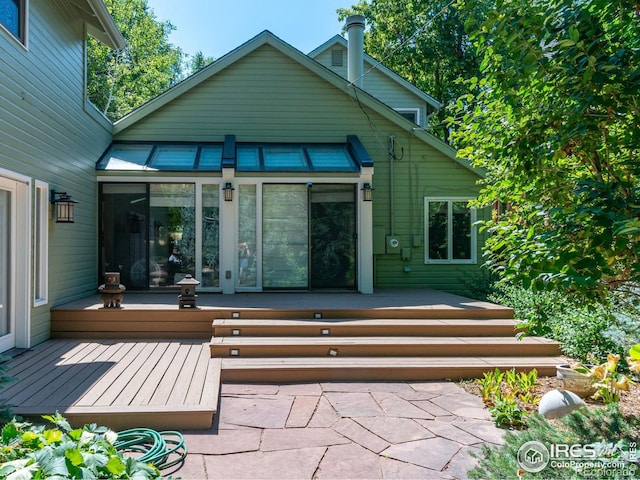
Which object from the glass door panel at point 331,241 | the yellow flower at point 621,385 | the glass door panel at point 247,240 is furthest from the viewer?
the glass door panel at point 331,241

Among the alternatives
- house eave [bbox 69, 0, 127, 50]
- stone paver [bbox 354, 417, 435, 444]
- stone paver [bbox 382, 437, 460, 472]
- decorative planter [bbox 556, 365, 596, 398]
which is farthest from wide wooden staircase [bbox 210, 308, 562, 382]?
house eave [bbox 69, 0, 127, 50]

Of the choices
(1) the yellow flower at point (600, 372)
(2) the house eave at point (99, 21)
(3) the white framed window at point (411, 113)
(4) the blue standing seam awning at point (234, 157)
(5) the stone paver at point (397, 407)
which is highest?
(3) the white framed window at point (411, 113)

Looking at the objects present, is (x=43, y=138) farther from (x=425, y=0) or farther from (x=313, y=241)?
(x=425, y=0)

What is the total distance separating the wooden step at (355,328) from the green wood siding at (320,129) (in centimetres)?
338

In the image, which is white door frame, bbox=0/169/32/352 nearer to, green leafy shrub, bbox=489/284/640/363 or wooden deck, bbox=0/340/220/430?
wooden deck, bbox=0/340/220/430

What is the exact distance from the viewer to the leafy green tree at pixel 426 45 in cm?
1836

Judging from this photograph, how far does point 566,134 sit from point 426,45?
17854 mm

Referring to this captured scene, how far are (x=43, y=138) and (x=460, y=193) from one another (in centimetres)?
762

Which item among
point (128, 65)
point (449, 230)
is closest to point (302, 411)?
point (449, 230)

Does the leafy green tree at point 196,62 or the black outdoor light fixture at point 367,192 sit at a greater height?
the leafy green tree at point 196,62

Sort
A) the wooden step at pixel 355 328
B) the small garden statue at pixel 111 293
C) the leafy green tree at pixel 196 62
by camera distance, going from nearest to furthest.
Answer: the wooden step at pixel 355 328 < the small garden statue at pixel 111 293 < the leafy green tree at pixel 196 62

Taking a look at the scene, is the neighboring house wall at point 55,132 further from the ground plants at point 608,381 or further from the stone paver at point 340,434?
the ground plants at point 608,381

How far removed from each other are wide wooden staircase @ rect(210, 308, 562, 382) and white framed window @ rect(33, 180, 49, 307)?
91.0 inches

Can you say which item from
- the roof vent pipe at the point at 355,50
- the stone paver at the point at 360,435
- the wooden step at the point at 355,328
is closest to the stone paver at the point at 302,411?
the stone paver at the point at 360,435
